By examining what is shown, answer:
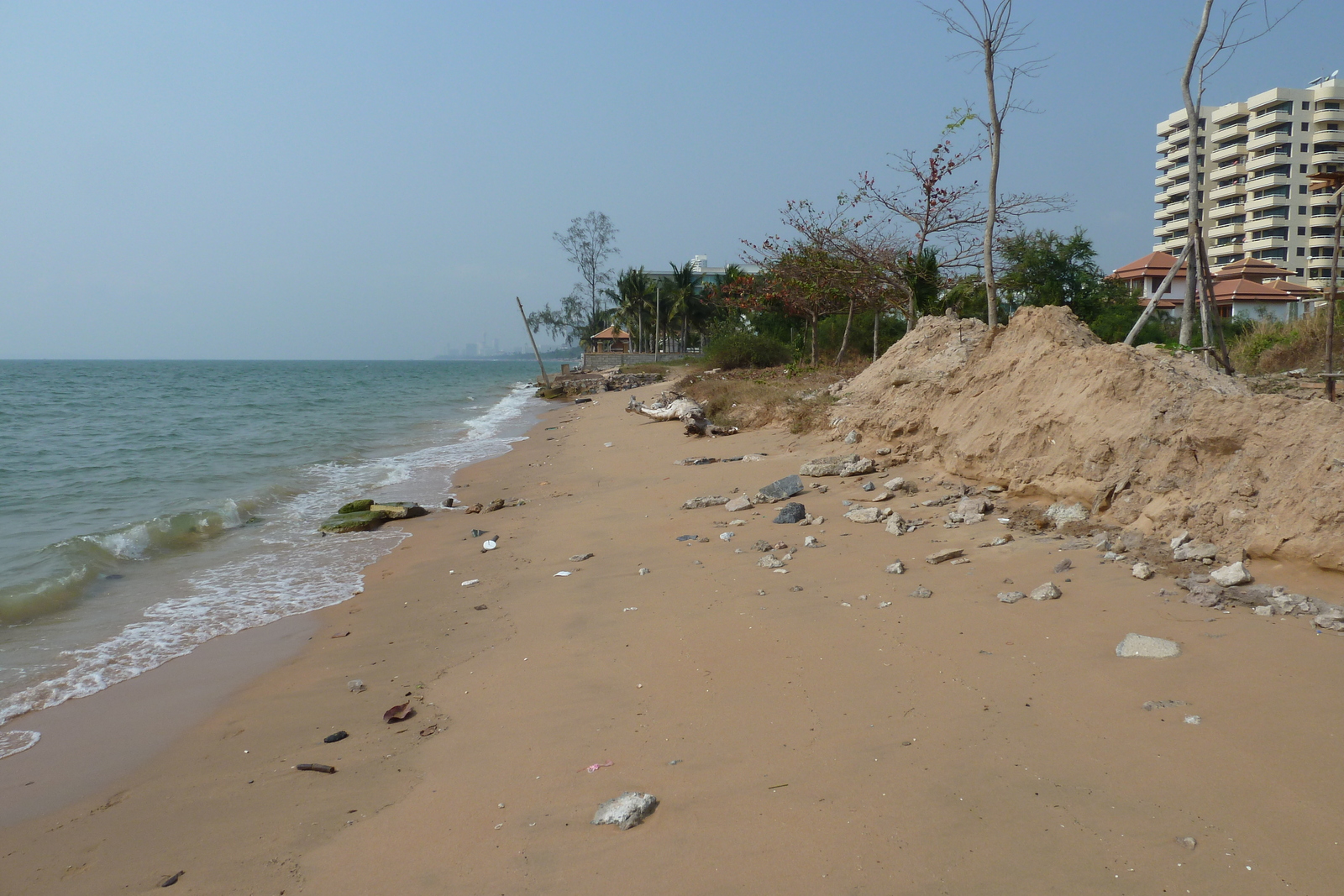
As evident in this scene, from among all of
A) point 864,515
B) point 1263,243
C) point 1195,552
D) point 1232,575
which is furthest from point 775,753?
point 1263,243

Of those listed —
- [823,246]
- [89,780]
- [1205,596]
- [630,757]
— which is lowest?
[89,780]

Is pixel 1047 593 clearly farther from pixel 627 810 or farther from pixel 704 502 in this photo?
pixel 704 502

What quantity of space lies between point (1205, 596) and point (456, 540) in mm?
6751

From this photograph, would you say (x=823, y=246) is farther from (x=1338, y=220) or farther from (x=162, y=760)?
(x=162, y=760)

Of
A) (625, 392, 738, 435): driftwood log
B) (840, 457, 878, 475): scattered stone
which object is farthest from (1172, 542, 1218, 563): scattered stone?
(625, 392, 738, 435): driftwood log

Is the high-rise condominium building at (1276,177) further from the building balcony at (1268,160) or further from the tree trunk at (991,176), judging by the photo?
the tree trunk at (991,176)

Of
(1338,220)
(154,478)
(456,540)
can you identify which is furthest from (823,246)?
(154,478)

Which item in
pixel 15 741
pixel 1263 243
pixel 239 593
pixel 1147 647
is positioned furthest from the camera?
pixel 1263 243

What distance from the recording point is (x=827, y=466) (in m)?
7.98

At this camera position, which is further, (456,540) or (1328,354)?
(456,540)

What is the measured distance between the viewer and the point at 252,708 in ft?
14.9

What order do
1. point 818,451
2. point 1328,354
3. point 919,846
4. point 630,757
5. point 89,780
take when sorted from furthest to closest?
1. point 818,451
2. point 1328,354
3. point 89,780
4. point 630,757
5. point 919,846

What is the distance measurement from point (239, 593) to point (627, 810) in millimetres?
5578

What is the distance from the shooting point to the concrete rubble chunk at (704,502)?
7872 millimetres
